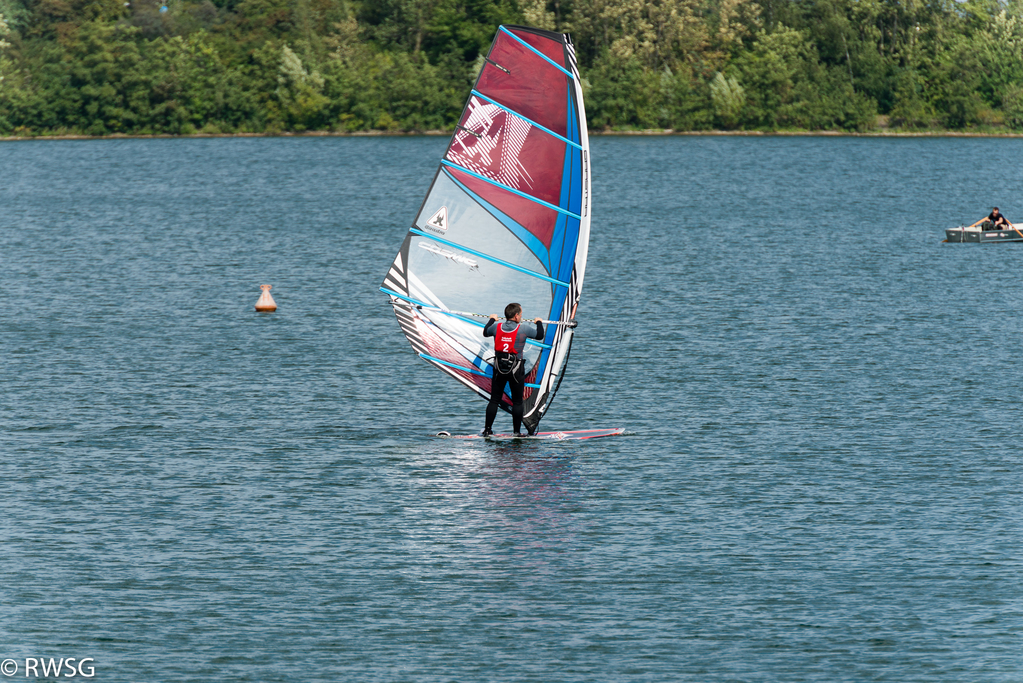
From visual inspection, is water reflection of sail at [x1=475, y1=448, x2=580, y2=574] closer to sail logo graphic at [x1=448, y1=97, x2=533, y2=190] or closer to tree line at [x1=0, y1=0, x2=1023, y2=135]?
sail logo graphic at [x1=448, y1=97, x2=533, y2=190]

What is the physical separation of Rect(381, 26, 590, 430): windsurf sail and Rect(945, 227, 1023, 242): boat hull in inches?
1713

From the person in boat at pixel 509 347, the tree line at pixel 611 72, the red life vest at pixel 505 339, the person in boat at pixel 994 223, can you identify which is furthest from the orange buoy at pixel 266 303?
the tree line at pixel 611 72

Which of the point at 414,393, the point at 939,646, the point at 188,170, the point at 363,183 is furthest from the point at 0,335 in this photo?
the point at 188,170

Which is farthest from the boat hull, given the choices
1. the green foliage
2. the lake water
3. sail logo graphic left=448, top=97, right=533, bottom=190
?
the green foliage

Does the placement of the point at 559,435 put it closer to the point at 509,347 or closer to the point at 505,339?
the point at 509,347

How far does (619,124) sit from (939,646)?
151991 mm

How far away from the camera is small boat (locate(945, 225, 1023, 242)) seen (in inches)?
2630

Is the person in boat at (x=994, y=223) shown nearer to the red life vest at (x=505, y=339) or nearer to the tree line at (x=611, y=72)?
the red life vest at (x=505, y=339)

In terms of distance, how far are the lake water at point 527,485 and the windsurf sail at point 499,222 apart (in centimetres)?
217

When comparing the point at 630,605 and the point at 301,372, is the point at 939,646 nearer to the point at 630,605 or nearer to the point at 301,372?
the point at 630,605

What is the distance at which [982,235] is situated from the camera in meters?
66.9

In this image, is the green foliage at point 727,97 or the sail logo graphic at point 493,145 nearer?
the sail logo graphic at point 493,145

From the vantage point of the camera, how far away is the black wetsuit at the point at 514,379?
2736cm

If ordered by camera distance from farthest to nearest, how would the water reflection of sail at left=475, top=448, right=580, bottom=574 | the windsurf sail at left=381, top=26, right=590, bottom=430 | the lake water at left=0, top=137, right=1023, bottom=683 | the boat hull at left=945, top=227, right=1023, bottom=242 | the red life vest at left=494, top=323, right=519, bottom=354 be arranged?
the boat hull at left=945, top=227, right=1023, bottom=242
the windsurf sail at left=381, top=26, right=590, bottom=430
the red life vest at left=494, top=323, right=519, bottom=354
the water reflection of sail at left=475, top=448, right=580, bottom=574
the lake water at left=0, top=137, right=1023, bottom=683
